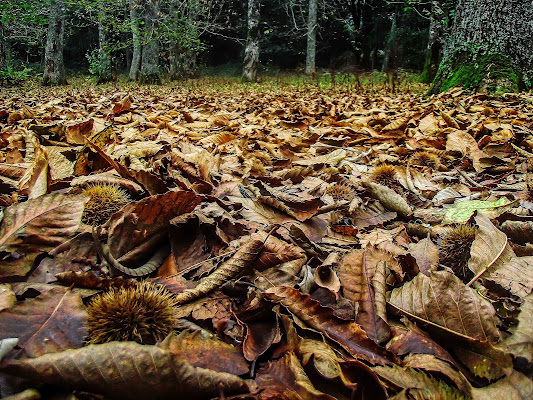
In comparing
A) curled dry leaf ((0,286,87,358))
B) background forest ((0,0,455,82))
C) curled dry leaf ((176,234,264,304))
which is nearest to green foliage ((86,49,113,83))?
background forest ((0,0,455,82))

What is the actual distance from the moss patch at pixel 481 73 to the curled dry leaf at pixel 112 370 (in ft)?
18.1

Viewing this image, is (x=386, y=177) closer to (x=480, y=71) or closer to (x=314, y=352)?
(x=314, y=352)

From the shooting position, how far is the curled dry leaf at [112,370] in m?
0.60

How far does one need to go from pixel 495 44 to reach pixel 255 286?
5649mm

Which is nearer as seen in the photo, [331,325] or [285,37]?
[331,325]

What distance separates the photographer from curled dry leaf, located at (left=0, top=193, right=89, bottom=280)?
924mm

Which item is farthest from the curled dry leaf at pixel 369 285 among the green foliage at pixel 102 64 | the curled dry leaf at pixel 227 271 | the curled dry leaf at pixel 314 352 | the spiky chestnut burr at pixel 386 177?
the green foliage at pixel 102 64

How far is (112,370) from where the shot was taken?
605mm

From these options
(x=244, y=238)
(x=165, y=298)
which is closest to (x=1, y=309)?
(x=165, y=298)

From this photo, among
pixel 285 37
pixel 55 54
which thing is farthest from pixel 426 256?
pixel 285 37

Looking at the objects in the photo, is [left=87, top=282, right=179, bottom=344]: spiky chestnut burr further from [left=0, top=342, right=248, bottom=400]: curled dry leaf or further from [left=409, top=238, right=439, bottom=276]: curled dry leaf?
[left=409, top=238, right=439, bottom=276]: curled dry leaf

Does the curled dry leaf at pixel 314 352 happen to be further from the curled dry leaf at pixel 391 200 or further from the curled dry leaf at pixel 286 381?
the curled dry leaf at pixel 391 200

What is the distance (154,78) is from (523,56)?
11.6 meters

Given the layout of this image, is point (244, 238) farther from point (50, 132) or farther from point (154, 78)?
point (154, 78)
